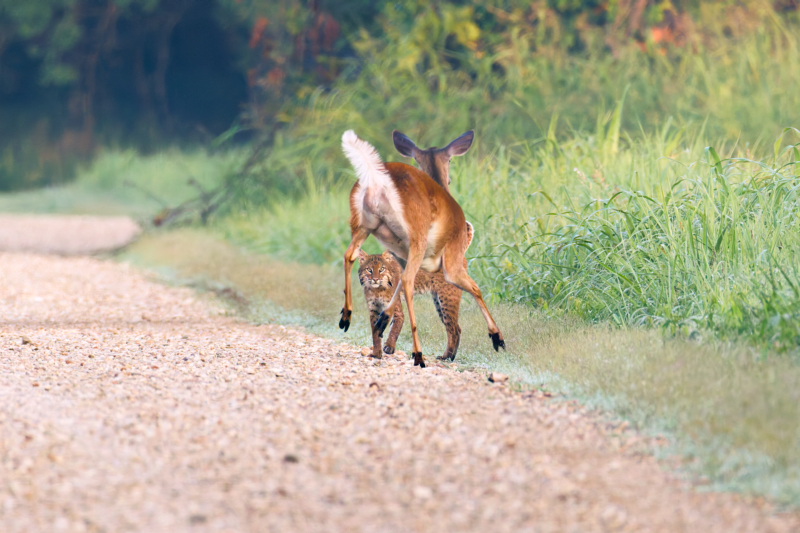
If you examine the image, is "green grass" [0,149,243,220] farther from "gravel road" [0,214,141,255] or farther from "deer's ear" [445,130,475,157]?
"deer's ear" [445,130,475,157]

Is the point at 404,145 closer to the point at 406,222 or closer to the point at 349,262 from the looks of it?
the point at 406,222

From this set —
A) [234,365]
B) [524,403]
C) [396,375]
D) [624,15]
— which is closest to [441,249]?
[396,375]

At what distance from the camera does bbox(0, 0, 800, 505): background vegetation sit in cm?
464

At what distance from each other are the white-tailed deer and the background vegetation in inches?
28.2

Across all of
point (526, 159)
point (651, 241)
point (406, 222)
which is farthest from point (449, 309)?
point (526, 159)

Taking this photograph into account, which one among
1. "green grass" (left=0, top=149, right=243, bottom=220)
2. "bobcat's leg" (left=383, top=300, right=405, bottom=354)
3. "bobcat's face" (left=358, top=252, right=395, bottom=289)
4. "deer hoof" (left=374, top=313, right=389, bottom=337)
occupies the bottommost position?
"green grass" (left=0, top=149, right=243, bottom=220)

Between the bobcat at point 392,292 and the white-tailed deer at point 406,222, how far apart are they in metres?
0.22

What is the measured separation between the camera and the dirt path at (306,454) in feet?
10.2

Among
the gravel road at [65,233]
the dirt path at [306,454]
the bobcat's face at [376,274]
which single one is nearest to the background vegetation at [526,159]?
the dirt path at [306,454]

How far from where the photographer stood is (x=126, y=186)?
1997 centimetres

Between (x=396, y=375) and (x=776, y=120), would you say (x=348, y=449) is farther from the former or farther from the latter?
(x=776, y=120)

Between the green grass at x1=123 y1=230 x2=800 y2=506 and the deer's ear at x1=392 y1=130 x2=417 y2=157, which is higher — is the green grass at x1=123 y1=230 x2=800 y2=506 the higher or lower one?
the lower one

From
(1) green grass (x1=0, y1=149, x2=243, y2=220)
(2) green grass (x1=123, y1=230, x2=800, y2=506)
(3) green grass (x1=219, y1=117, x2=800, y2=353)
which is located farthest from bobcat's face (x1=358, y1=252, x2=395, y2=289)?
(1) green grass (x1=0, y1=149, x2=243, y2=220)

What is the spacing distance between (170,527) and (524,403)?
193 cm
